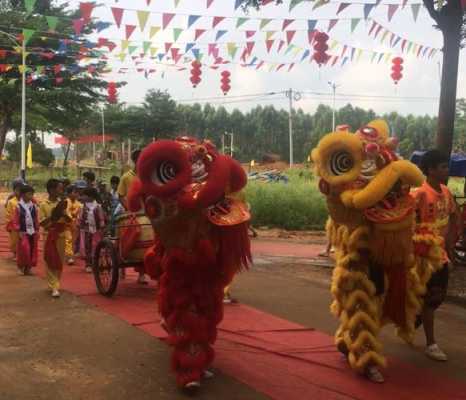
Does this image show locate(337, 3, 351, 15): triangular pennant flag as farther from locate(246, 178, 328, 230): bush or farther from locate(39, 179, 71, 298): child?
locate(246, 178, 328, 230): bush

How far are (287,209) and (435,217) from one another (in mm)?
12860

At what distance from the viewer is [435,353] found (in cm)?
492

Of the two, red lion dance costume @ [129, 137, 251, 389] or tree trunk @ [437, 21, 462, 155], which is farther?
tree trunk @ [437, 21, 462, 155]

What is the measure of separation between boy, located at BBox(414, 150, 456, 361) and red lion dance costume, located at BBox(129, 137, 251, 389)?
165 centimetres

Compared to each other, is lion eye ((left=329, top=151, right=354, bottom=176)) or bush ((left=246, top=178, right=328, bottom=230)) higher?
lion eye ((left=329, top=151, right=354, bottom=176))

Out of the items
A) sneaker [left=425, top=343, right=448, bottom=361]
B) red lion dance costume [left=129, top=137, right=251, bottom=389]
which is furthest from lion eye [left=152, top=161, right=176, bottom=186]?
sneaker [left=425, top=343, right=448, bottom=361]

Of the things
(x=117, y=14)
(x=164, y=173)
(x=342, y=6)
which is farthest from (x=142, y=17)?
(x=164, y=173)

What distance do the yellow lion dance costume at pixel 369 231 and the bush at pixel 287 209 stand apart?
510 inches

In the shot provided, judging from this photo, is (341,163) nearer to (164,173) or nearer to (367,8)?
(164,173)

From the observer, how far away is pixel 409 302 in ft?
15.0

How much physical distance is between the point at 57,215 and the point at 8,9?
21.1 metres

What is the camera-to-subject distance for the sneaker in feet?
16.0

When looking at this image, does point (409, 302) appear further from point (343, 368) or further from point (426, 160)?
point (426, 160)

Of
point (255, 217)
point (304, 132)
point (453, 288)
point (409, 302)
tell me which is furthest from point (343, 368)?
point (304, 132)
